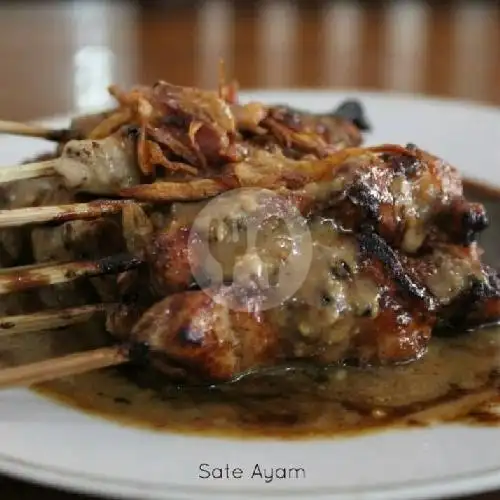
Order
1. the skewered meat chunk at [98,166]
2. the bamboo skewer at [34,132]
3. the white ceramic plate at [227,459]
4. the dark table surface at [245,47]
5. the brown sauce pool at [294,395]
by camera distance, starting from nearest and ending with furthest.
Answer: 1. the white ceramic plate at [227,459]
2. the brown sauce pool at [294,395]
3. the skewered meat chunk at [98,166]
4. the bamboo skewer at [34,132]
5. the dark table surface at [245,47]

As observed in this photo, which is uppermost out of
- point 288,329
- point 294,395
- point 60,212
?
point 60,212

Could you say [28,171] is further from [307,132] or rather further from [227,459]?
[227,459]

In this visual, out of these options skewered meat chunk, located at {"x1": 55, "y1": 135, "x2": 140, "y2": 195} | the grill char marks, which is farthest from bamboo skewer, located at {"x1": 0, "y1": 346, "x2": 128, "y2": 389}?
the grill char marks

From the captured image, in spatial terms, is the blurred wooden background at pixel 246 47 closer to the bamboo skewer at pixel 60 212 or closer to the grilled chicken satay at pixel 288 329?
the bamboo skewer at pixel 60 212

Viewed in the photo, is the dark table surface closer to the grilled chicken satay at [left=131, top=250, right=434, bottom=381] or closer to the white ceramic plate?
the grilled chicken satay at [left=131, top=250, right=434, bottom=381]

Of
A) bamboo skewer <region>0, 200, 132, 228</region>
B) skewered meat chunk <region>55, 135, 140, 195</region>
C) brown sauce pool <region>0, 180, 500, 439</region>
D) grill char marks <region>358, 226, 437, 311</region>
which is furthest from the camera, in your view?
skewered meat chunk <region>55, 135, 140, 195</region>

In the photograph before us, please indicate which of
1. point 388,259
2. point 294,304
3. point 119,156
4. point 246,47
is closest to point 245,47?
point 246,47

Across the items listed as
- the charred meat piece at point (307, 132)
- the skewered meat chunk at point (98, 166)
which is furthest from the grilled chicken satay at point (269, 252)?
the charred meat piece at point (307, 132)
